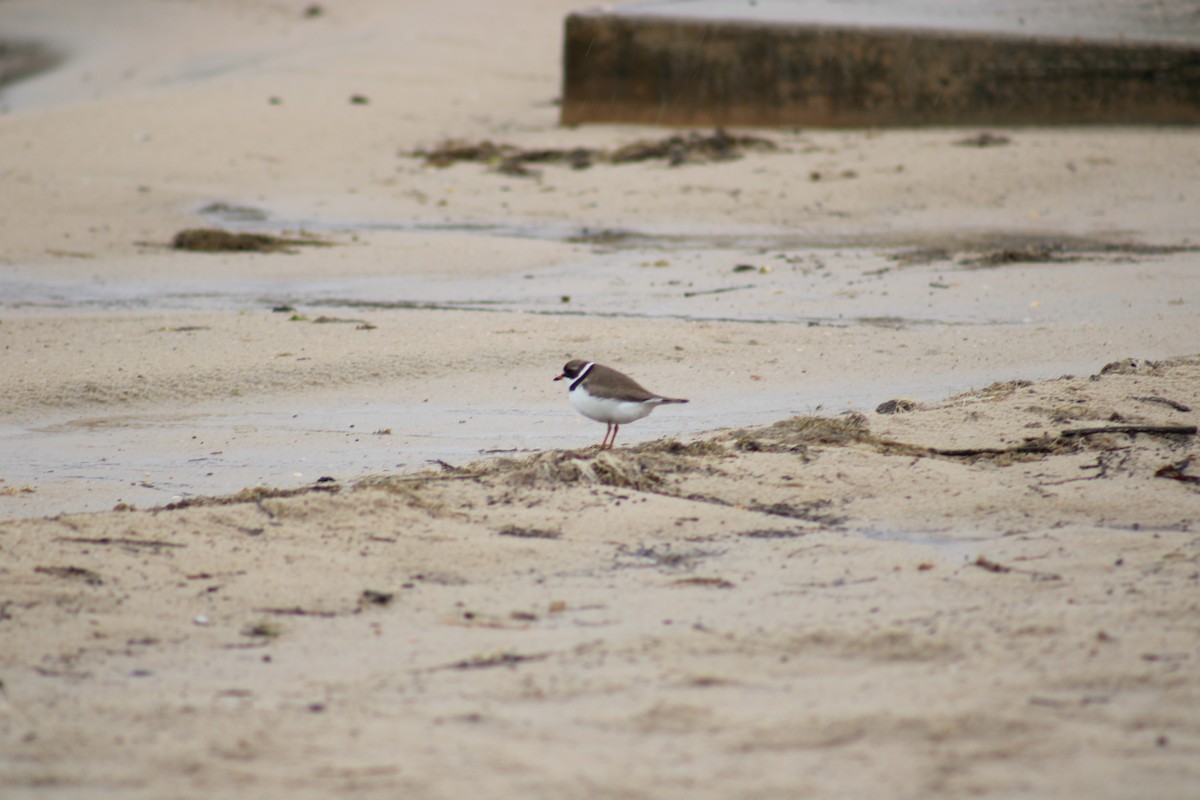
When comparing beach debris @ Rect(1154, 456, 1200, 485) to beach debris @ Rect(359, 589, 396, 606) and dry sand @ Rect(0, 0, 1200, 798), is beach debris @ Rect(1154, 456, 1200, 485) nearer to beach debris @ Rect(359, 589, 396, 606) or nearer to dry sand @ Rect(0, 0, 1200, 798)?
dry sand @ Rect(0, 0, 1200, 798)

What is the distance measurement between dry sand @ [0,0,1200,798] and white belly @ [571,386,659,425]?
0.88 feet

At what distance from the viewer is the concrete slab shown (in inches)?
477

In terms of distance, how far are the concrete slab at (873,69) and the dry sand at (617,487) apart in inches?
43.4

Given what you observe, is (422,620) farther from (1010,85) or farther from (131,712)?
(1010,85)

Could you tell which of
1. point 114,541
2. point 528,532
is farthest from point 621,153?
point 114,541

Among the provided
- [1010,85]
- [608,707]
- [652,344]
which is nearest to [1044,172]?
[1010,85]

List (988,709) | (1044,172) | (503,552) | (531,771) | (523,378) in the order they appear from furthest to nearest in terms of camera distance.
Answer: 1. (1044,172)
2. (523,378)
3. (503,552)
4. (988,709)
5. (531,771)

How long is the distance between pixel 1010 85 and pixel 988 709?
1035 cm

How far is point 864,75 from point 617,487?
8853mm

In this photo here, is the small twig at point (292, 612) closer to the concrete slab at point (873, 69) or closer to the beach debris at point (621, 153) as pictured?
the beach debris at point (621, 153)

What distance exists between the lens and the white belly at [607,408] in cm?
515

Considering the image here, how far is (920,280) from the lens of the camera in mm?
8180

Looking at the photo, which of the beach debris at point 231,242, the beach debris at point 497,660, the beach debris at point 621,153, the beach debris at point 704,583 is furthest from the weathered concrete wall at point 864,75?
the beach debris at point 497,660

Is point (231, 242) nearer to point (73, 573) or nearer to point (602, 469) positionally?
point (602, 469)
